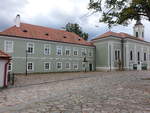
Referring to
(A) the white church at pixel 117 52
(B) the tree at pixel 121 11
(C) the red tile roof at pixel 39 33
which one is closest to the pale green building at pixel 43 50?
(C) the red tile roof at pixel 39 33

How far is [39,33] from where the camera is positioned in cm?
2842

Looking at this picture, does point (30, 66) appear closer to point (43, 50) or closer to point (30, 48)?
point (30, 48)

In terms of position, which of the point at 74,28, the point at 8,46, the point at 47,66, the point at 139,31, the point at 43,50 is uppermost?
the point at 74,28

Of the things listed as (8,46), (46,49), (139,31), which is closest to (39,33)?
(46,49)

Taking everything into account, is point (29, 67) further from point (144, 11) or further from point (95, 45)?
point (144, 11)

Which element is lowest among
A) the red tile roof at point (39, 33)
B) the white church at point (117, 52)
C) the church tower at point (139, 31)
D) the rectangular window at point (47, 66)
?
the rectangular window at point (47, 66)

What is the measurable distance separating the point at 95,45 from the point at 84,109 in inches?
1275

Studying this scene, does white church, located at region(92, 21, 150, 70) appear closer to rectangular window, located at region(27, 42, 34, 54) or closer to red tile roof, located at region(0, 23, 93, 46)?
red tile roof, located at region(0, 23, 93, 46)

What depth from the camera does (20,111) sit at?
4.95 metres

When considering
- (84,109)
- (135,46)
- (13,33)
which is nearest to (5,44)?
(13,33)

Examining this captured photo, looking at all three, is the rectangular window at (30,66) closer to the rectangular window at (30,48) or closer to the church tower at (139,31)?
the rectangular window at (30,48)

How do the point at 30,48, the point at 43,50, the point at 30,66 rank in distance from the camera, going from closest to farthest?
the point at 30,66, the point at 30,48, the point at 43,50

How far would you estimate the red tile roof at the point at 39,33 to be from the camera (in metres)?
24.9

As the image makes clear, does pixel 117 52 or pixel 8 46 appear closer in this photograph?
pixel 8 46
